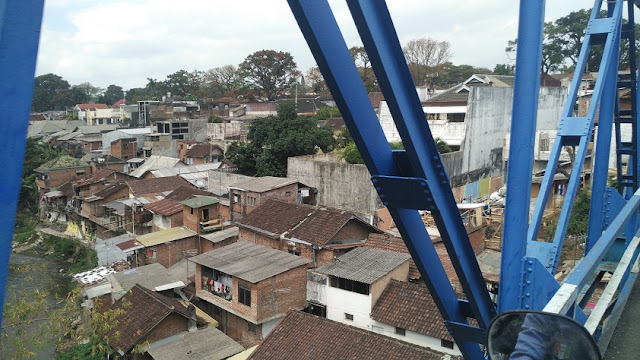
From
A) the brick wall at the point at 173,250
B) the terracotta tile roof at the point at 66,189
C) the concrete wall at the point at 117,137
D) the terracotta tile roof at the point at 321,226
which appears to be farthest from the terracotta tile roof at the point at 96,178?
the terracotta tile roof at the point at 321,226

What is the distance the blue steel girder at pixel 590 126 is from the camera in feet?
10.4

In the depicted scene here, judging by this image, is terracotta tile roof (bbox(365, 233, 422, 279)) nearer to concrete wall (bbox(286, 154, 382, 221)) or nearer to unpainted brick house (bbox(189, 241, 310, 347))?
unpainted brick house (bbox(189, 241, 310, 347))

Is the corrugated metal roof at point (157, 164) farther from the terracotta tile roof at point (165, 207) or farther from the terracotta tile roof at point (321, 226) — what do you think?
the terracotta tile roof at point (321, 226)

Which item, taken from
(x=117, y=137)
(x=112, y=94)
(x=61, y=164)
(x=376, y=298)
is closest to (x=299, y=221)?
(x=376, y=298)

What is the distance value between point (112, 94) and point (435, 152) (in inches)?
2998

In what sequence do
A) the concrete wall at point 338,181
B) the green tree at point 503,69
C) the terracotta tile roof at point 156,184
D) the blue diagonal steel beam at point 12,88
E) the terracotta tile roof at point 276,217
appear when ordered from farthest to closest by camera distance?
the green tree at point 503,69, the terracotta tile roof at point 156,184, the concrete wall at point 338,181, the terracotta tile roof at point 276,217, the blue diagonal steel beam at point 12,88

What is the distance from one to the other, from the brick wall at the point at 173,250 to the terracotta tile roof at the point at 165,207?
1.60 m

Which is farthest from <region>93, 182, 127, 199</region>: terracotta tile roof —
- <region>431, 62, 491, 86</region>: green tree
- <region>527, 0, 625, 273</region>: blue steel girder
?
<region>431, 62, 491, 86</region>: green tree

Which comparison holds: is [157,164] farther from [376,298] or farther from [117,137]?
[376,298]

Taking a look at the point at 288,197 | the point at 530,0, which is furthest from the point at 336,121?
the point at 530,0

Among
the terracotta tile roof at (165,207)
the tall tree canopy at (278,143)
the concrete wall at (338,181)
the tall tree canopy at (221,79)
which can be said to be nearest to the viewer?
the concrete wall at (338,181)

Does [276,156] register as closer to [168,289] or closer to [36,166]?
[168,289]

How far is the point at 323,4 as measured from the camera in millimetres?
1624

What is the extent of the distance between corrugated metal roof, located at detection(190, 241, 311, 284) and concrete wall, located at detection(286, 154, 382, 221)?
412cm
